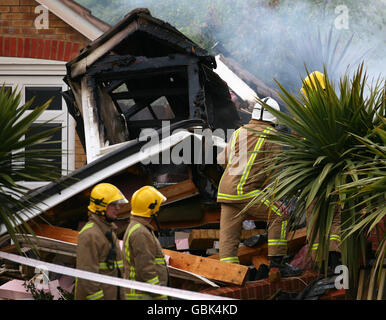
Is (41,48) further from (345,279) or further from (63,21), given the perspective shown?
(345,279)

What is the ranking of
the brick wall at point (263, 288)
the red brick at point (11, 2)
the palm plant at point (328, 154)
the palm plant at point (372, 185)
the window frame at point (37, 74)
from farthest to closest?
the red brick at point (11, 2) < the window frame at point (37, 74) < the brick wall at point (263, 288) < the palm plant at point (328, 154) < the palm plant at point (372, 185)

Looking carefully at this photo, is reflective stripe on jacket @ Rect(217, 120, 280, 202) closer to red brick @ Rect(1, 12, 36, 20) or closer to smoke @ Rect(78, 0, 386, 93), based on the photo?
red brick @ Rect(1, 12, 36, 20)

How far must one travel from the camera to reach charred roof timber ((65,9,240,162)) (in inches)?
340

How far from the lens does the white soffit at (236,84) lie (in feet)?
37.2

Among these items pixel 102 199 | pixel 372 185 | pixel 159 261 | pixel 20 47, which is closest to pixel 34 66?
pixel 20 47

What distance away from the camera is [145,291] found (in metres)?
5.69

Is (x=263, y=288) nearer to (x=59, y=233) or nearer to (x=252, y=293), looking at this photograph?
(x=252, y=293)

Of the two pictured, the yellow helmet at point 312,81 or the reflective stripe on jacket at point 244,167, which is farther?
the reflective stripe on jacket at point 244,167

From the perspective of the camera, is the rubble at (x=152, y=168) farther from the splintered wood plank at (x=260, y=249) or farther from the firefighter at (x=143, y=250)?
the firefighter at (x=143, y=250)

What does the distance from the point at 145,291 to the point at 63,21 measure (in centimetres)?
676

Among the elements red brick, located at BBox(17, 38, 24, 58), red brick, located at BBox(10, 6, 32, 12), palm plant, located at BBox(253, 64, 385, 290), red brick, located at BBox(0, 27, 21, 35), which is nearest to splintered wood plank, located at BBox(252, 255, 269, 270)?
palm plant, located at BBox(253, 64, 385, 290)

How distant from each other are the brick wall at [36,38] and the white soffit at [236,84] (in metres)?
2.30

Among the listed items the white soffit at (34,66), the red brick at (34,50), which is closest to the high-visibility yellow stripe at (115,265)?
the white soffit at (34,66)
